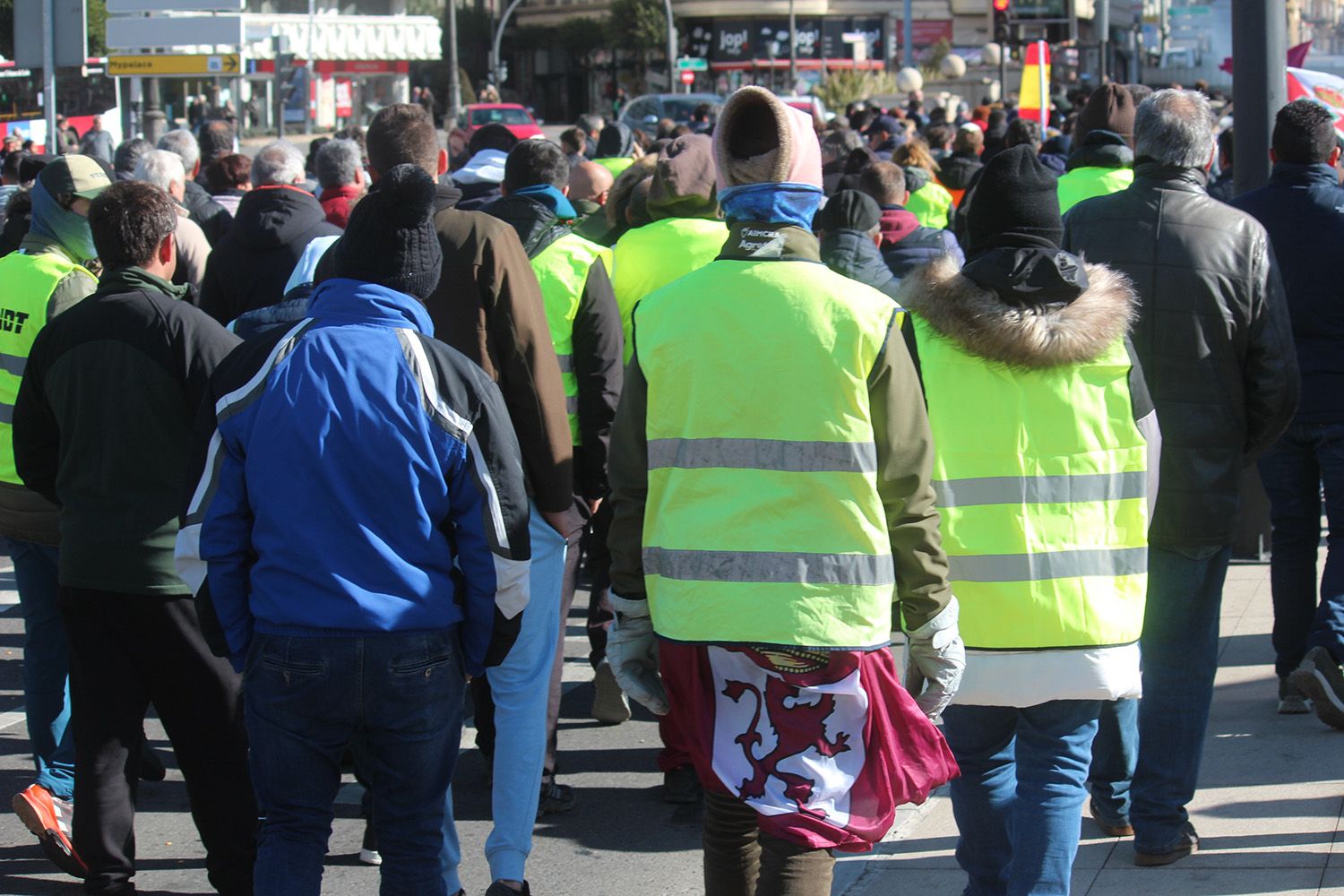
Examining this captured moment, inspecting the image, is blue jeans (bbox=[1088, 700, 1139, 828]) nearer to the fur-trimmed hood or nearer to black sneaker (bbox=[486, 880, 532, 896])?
the fur-trimmed hood

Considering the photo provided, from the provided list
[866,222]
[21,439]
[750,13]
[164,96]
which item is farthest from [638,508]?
[750,13]

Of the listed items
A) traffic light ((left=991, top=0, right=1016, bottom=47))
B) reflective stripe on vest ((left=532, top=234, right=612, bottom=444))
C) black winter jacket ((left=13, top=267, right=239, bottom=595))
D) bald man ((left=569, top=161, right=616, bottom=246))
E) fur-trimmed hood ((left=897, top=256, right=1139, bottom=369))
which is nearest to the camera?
fur-trimmed hood ((left=897, top=256, right=1139, bottom=369))

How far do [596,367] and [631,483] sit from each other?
5.77 ft

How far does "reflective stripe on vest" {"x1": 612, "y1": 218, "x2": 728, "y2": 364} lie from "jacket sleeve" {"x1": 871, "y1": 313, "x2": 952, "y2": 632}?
104 inches

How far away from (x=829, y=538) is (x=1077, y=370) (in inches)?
30.8

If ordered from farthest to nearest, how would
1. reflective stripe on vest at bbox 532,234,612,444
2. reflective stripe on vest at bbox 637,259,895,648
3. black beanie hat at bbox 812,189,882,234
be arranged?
black beanie hat at bbox 812,189,882,234, reflective stripe on vest at bbox 532,234,612,444, reflective stripe on vest at bbox 637,259,895,648

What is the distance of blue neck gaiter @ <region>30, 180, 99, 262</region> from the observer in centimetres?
539

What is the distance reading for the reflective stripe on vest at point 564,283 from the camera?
16.9ft

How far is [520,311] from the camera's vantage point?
4.61 metres

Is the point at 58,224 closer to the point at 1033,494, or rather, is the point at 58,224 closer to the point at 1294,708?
the point at 1033,494

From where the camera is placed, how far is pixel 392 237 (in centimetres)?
361

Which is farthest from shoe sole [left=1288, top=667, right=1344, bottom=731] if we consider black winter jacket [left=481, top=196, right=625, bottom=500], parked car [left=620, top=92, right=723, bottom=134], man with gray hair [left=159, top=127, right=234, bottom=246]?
parked car [left=620, top=92, right=723, bottom=134]

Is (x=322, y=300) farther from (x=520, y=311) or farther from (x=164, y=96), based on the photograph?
(x=164, y=96)

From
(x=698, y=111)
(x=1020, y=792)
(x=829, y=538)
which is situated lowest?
(x=1020, y=792)
